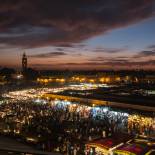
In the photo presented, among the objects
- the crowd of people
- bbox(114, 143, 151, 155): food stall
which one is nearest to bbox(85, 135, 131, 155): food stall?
bbox(114, 143, 151, 155): food stall

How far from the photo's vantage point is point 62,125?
54.0 feet

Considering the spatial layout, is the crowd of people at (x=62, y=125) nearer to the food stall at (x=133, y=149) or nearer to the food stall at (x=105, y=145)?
the food stall at (x=105, y=145)

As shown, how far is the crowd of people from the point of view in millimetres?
13336

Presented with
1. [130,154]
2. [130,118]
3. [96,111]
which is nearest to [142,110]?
[130,118]

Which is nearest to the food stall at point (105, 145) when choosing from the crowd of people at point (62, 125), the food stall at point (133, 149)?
the food stall at point (133, 149)

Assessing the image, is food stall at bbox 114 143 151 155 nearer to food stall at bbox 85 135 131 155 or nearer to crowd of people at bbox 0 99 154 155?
food stall at bbox 85 135 131 155

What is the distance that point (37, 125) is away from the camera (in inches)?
628

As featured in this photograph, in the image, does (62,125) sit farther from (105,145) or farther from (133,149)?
(133,149)

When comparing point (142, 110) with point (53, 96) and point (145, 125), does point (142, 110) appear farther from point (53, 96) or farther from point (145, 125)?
point (53, 96)

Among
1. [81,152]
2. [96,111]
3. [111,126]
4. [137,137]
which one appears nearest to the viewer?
[137,137]

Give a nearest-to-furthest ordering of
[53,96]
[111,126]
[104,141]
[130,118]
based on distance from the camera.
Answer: [104,141] < [111,126] < [130,118] < [53,96]

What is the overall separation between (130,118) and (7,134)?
8775mm

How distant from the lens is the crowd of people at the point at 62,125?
13.3 meters

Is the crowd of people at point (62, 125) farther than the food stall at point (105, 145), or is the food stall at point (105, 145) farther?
the crowd of people at point (62, 125)
